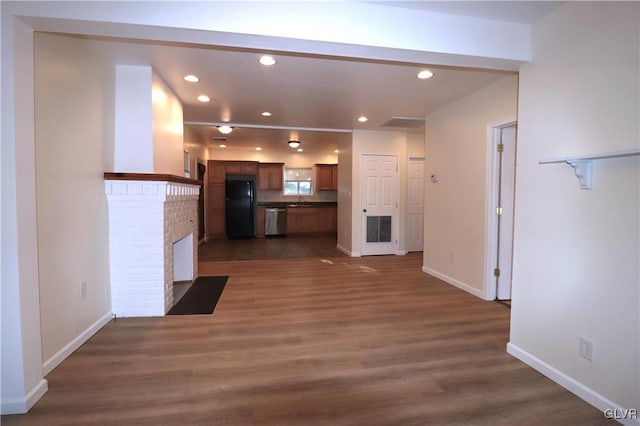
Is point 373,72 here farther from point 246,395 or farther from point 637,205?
point 246,395

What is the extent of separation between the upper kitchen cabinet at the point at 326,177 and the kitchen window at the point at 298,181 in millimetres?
379

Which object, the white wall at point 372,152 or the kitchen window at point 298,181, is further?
the kitchen window at point 298,181

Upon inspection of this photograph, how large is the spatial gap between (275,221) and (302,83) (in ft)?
18.3

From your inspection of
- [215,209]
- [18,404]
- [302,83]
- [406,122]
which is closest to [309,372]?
[18,404]

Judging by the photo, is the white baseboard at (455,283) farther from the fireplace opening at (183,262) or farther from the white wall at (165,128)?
the white wall at (165,128)

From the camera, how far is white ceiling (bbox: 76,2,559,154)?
2.55 meters

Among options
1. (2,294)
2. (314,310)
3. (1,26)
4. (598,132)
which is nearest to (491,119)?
(598,132)

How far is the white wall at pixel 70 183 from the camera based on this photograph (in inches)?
77.5

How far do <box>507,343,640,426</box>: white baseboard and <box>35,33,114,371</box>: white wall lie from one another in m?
3.22

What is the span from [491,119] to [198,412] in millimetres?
3736

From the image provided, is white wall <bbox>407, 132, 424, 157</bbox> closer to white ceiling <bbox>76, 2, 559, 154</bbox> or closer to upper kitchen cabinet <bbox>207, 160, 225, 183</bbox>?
white ceiling <bbox>76, 2, 559, 154</bbox>

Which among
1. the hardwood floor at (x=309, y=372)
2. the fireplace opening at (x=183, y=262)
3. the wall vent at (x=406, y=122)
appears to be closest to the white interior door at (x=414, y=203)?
the wall vent at (x=406, y=122)

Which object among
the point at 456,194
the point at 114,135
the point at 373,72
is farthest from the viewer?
the point at 456,194

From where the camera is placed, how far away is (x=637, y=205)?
4.97 feet
